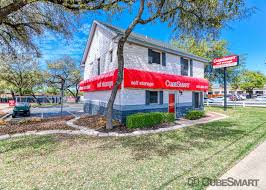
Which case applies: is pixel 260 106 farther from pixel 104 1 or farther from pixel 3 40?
pixel 3 40

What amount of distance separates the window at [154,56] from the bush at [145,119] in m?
4.61

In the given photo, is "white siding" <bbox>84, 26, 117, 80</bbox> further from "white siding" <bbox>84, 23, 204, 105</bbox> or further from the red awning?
the red awning

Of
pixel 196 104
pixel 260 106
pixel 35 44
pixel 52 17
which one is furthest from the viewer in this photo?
pixel 260 106

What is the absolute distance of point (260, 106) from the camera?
2348 cm

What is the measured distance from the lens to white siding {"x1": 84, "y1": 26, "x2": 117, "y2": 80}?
13591 mm

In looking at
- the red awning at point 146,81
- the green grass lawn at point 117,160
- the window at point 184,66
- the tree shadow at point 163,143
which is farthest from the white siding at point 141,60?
the green grass lawn at point 117,160

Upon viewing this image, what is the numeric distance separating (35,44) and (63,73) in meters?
24.7

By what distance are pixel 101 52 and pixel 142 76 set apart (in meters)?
6.04

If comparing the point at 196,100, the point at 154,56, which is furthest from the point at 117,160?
the point at 196,100

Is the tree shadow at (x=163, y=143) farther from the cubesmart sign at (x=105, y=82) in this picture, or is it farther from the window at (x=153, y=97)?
the window at (x=153, y=97)

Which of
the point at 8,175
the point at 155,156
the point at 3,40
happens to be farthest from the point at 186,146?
the point at 3,40

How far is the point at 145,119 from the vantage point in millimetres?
10867

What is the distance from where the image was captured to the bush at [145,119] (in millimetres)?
10383

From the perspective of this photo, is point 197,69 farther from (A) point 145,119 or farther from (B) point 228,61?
(A) point 145,119
